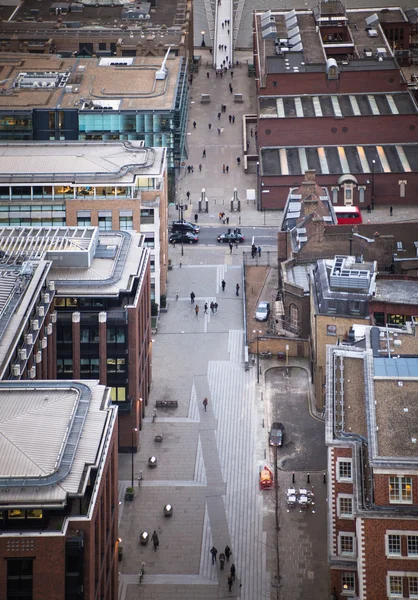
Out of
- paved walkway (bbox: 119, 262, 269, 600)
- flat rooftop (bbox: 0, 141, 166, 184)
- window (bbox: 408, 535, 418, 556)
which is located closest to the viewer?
window (bbox: 408, 535, 418, 556)

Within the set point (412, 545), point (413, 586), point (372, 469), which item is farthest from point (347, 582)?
point (372, 469)

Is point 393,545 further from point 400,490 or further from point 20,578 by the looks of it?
point 20,578

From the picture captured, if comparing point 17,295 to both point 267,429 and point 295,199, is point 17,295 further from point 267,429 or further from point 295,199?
point 295,199

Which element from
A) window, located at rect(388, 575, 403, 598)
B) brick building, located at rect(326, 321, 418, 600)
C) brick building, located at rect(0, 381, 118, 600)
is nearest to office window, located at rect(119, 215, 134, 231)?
brick building, located at rect(326, 321, 418, 600)

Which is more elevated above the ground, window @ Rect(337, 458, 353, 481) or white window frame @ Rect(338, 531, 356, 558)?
window @ Rect(337, 458, 353, 481)

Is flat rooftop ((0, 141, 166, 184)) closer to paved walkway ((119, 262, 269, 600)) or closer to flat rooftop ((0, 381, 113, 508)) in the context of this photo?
paved walkway ((119, 262, 269, 600))

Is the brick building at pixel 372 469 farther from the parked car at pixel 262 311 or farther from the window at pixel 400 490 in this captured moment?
the parked car at pixel 262 311

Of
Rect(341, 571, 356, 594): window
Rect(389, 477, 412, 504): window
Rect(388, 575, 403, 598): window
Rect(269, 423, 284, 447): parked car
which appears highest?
Rect(389, 477, 412, 504): window
